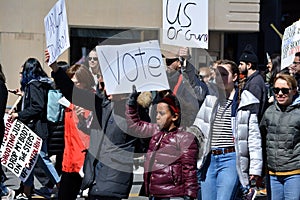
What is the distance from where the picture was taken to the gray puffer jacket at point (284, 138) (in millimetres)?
6660

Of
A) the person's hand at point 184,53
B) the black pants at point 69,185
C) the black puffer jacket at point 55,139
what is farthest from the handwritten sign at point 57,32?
the black puffer jacket at point 55,139

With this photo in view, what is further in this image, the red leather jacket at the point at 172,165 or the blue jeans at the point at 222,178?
the blue jeans at the point at 222,178

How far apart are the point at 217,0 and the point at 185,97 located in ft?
35.4

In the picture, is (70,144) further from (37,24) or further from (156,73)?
(37,24)

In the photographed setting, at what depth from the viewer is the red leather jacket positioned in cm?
600

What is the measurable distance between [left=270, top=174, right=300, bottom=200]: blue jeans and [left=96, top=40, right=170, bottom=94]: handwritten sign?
140 cm

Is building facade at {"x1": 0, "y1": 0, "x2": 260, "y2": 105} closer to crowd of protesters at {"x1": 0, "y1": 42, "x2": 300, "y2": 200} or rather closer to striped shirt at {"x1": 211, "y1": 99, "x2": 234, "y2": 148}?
crowd of protesters at {"x1": 0, "y1": 42, "x2": 300, "y2": 200}

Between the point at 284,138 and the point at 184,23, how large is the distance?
170 centimetres

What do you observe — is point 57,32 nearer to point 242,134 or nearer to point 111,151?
point 111,151

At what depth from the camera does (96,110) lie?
698cm

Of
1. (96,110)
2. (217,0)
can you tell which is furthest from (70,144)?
(217,0)

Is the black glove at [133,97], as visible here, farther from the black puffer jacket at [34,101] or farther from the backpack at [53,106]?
the backpack at [53,106]

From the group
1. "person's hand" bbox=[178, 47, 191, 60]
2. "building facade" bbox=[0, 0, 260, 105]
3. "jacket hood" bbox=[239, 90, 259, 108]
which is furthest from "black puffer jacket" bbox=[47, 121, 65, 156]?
"building facade" bbox=[0, 0, 260, 105]

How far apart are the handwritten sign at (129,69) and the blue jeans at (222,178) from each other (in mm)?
1078
